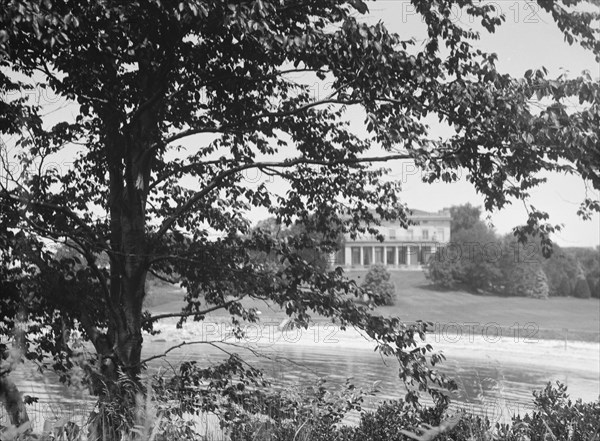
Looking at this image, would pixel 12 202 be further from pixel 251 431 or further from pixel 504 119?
pixel 504 119

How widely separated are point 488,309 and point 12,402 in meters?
59.1

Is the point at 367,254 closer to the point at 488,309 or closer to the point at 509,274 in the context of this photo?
the point at 509,274

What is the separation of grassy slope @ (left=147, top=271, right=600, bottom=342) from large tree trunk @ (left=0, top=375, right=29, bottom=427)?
118ft

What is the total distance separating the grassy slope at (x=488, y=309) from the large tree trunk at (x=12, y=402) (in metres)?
36.0

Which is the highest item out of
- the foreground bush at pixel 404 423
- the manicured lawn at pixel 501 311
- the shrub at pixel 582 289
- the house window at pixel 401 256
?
the house window at pixel 401 256

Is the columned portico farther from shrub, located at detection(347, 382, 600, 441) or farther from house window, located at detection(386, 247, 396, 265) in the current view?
shrub, located at detection(347, 382, 600, 441)

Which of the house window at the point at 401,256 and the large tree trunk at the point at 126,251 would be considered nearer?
the large tree trunk at the point at 126,251

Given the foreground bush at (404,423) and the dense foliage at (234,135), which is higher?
the dense foliage at (234,135)

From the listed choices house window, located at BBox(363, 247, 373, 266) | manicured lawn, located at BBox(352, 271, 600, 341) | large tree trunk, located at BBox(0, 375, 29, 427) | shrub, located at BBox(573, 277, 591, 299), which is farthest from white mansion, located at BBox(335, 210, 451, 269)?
large tree trunk, located at BBox(0, 375, 29, 427)

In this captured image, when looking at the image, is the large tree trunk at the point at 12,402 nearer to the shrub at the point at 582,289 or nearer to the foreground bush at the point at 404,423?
the foreground bush at the point at 404,423

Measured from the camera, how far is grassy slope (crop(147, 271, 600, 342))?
45956 millimetres

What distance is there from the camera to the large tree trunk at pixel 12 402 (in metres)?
5.46

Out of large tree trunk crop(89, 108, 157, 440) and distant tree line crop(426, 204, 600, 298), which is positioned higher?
large tree trunk crop(89, 108, 157, 440)

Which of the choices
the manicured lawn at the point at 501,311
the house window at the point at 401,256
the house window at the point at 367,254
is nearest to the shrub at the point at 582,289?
the manicured lawn at the point at 501,311
